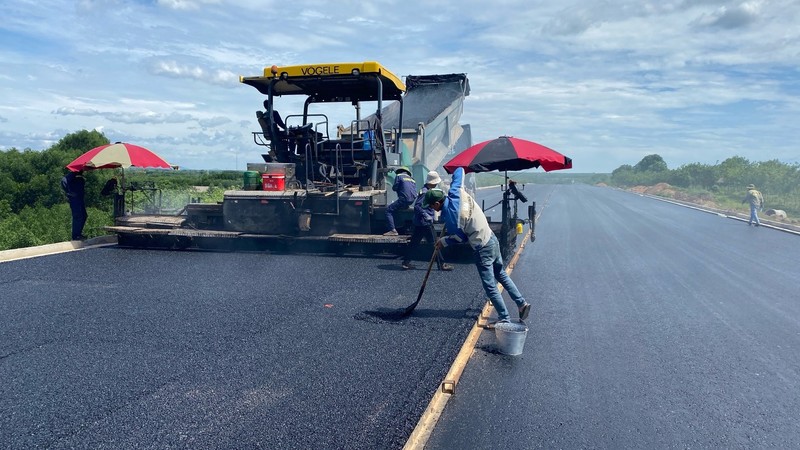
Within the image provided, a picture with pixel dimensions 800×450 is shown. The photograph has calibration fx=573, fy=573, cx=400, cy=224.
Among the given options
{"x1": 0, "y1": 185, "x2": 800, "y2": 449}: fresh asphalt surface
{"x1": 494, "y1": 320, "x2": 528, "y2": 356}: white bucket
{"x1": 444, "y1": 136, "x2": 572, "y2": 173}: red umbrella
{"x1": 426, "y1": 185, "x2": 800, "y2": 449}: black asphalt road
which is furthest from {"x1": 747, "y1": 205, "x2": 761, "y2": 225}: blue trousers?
{"x1": 494, "y1": 320, "x2": 528, "y2": 356}: white bucket

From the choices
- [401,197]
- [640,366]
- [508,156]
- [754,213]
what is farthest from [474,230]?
[754,213]

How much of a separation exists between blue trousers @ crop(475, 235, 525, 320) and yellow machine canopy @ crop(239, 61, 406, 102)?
4.54m

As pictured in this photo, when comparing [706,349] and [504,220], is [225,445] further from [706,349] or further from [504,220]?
[504,220]

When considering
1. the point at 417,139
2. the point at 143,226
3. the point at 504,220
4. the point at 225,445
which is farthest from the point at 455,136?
the point at 225,445

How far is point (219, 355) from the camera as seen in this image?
4.71m

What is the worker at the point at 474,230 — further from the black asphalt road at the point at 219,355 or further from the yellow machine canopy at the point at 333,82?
the yellow machine canopy at the point at 333,82

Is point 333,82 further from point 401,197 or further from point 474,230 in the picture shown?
point 474,230

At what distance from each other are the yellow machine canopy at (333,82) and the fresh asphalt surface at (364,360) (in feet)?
10.1

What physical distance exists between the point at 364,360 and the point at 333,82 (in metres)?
6.16

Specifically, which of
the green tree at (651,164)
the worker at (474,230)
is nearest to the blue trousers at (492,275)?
the worker at (474,230)

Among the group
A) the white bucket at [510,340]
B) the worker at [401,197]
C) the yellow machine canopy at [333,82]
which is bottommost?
the white bucket at [510,340]

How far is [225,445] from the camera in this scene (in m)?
3.26

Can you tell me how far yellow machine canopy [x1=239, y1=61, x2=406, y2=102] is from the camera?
9195mm

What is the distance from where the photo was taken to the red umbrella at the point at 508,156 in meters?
7.78
